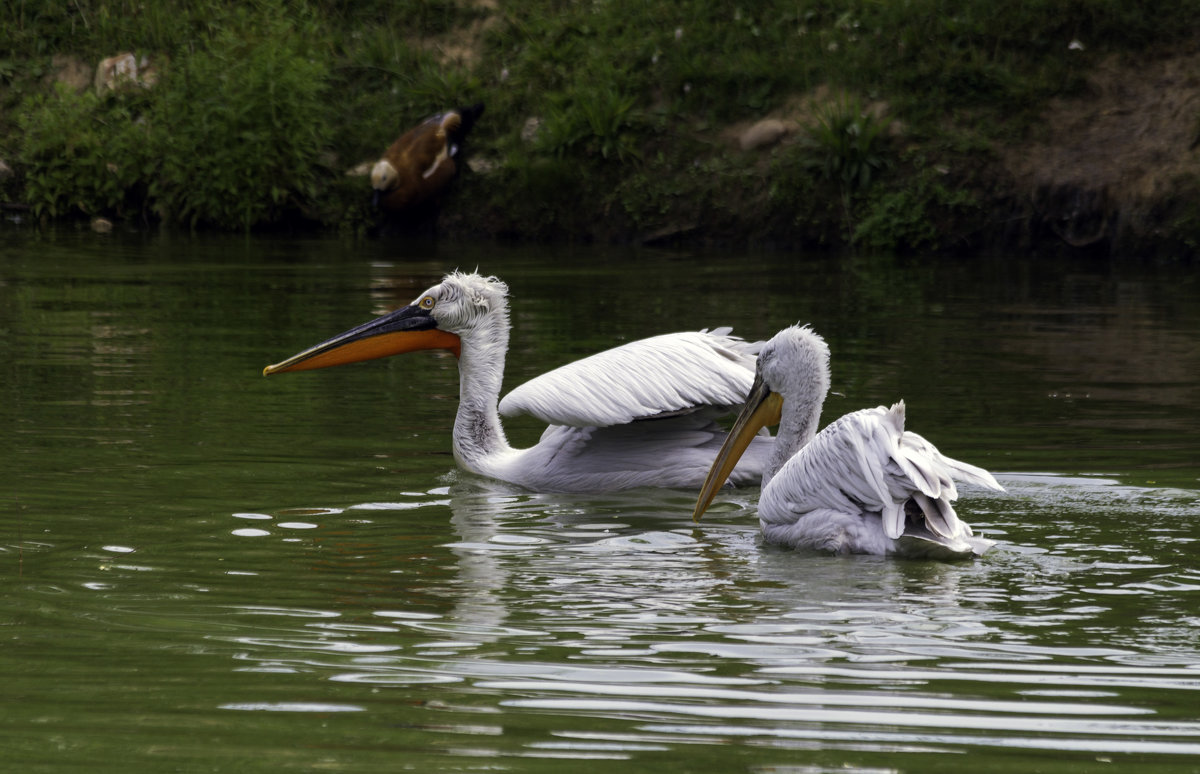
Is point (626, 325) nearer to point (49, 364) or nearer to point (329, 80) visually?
point (49, 364)

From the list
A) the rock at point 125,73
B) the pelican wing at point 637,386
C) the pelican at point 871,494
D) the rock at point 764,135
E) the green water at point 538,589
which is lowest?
the green water at point 538,589

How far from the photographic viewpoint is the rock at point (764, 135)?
1598cm

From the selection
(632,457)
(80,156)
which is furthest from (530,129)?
(632,457)

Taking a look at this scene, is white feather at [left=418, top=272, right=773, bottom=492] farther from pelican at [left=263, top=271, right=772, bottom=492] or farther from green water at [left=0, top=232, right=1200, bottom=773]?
green water at [left=0, top=232, right=1200, bottom=773]

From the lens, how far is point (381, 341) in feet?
22.3

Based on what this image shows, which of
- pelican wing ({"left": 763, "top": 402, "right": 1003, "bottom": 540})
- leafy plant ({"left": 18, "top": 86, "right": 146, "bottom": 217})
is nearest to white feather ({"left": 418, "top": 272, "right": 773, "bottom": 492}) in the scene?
pelican wing ({"left": 763, "top": 402, "right": 1003, "bottom": 540})

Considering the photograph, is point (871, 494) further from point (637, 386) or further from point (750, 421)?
point (637, 386)

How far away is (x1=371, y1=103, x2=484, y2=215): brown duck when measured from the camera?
16641 millimetres

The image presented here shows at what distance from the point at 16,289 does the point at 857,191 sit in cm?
728

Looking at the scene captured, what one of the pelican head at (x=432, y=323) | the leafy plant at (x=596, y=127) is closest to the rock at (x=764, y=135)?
the leafy plant at (x=596, y=127)

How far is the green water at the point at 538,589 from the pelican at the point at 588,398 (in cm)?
13

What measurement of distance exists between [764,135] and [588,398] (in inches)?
417

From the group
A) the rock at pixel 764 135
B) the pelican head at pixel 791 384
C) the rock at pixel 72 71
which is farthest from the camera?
the rock at pixel 72 71

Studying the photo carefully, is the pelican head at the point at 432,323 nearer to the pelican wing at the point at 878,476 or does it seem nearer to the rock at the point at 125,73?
the pelican wing at the point at 878,476
